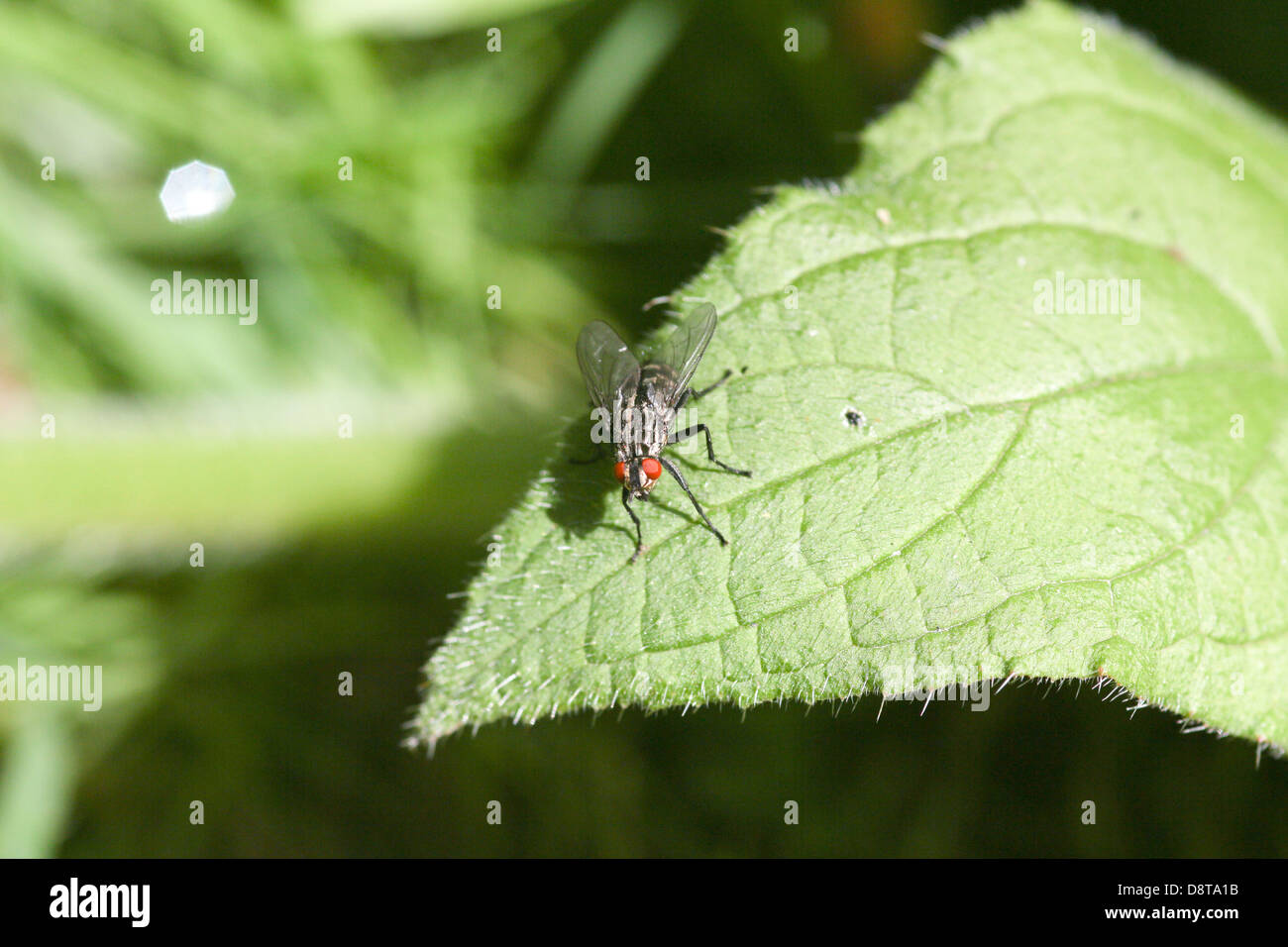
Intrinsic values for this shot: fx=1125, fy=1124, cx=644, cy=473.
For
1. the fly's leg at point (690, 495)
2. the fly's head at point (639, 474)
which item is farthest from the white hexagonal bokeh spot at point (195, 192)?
the fly's leg at point (690, 495)

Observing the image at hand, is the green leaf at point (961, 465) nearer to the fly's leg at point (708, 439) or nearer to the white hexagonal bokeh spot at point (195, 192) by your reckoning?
the fly's leg at point (708, 439)

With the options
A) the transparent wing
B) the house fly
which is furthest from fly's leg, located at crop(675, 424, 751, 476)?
the transparent wing

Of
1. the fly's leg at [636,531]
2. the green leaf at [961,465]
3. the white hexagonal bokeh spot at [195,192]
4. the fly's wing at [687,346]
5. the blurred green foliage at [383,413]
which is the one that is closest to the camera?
the green leaf at [961,465]

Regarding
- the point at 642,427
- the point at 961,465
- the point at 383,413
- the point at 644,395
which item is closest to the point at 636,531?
the point at 642,427

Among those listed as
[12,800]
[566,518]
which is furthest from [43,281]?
[566,518]
